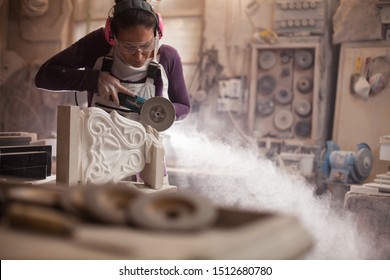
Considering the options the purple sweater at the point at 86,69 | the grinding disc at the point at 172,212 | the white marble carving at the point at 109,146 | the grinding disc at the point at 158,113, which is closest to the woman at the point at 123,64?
the purple sweater at the point at 86,69

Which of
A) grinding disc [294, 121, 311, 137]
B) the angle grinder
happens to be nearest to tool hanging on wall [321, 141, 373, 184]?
grinding disc [294, 121, 311, 137]

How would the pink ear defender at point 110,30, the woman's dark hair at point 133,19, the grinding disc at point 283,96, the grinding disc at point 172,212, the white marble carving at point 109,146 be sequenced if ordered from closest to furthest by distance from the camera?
the grinding disc at point 172,212, the white marble carving at point 109,146, the woman's dark hair at point 133,19, the pink ear defender at point 110,30, the grinding disc at point 283,96

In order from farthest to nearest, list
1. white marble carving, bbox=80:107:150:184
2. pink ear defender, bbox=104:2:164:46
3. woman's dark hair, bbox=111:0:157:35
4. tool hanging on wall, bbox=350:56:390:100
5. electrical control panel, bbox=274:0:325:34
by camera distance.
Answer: electrical control panel, bbox=274:0:325:34 → tool hanging on wall, bbox=350:56:390:100 → pink ear defender, bbox=104:2:164:46 → woman's dark hair, bbox=111:0:157:35 → white marble carving, bbox=80:107:150:184

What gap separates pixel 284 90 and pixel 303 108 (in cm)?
18

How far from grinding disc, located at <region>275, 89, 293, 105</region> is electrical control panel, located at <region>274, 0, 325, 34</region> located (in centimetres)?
42

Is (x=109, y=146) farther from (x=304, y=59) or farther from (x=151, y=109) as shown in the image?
A: (x=304, y=59)

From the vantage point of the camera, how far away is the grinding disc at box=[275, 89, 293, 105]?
146 inches

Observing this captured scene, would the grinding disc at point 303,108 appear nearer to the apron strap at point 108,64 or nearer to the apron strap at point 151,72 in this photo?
the apron strap at point 151,72

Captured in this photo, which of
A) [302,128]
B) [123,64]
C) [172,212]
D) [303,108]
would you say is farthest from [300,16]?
[172,212]

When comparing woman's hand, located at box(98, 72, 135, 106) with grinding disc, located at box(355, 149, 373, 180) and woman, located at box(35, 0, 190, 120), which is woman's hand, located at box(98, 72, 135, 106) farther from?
grinding disc, located at box(355, 149, 373, 180)

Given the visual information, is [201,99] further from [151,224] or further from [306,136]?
[151,224]

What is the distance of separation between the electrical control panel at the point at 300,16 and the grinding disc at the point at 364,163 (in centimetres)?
89

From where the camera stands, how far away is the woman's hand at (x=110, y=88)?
9.10ft

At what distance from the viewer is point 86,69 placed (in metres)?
2.87
